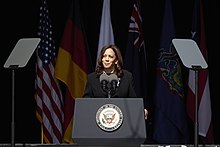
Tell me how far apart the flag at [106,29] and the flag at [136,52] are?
0.27 m

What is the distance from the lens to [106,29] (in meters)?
6.32

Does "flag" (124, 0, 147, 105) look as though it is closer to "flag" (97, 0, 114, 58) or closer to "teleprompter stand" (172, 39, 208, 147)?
"flag" (97, 0, 114, 58)

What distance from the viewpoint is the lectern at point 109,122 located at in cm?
314

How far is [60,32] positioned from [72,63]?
77 centimetres

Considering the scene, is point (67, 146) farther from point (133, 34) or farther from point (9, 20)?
point (9, 20)

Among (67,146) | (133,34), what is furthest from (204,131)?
(67,146)

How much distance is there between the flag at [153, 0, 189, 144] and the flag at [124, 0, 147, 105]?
0.68 ft

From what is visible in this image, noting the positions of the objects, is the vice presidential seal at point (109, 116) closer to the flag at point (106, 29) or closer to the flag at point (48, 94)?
the flag at point (48, 94)

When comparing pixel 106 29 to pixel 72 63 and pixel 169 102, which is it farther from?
pixel 169 102

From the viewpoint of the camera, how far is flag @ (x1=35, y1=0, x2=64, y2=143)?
6.03 meters

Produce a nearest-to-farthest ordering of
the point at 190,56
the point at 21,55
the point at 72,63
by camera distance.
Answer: the point at 190,56, the point at 21,55, the point at 72,63

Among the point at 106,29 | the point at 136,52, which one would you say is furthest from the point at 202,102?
the point at 106,29

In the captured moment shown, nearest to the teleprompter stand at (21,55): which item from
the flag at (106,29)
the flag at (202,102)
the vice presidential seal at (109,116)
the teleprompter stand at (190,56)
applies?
the vice presidential seal at (109,116)

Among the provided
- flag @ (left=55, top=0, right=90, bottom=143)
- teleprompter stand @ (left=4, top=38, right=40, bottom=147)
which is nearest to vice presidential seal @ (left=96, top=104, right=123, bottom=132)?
teleprompter stand @ (left=4, top=38, right=40, bottom=147)
